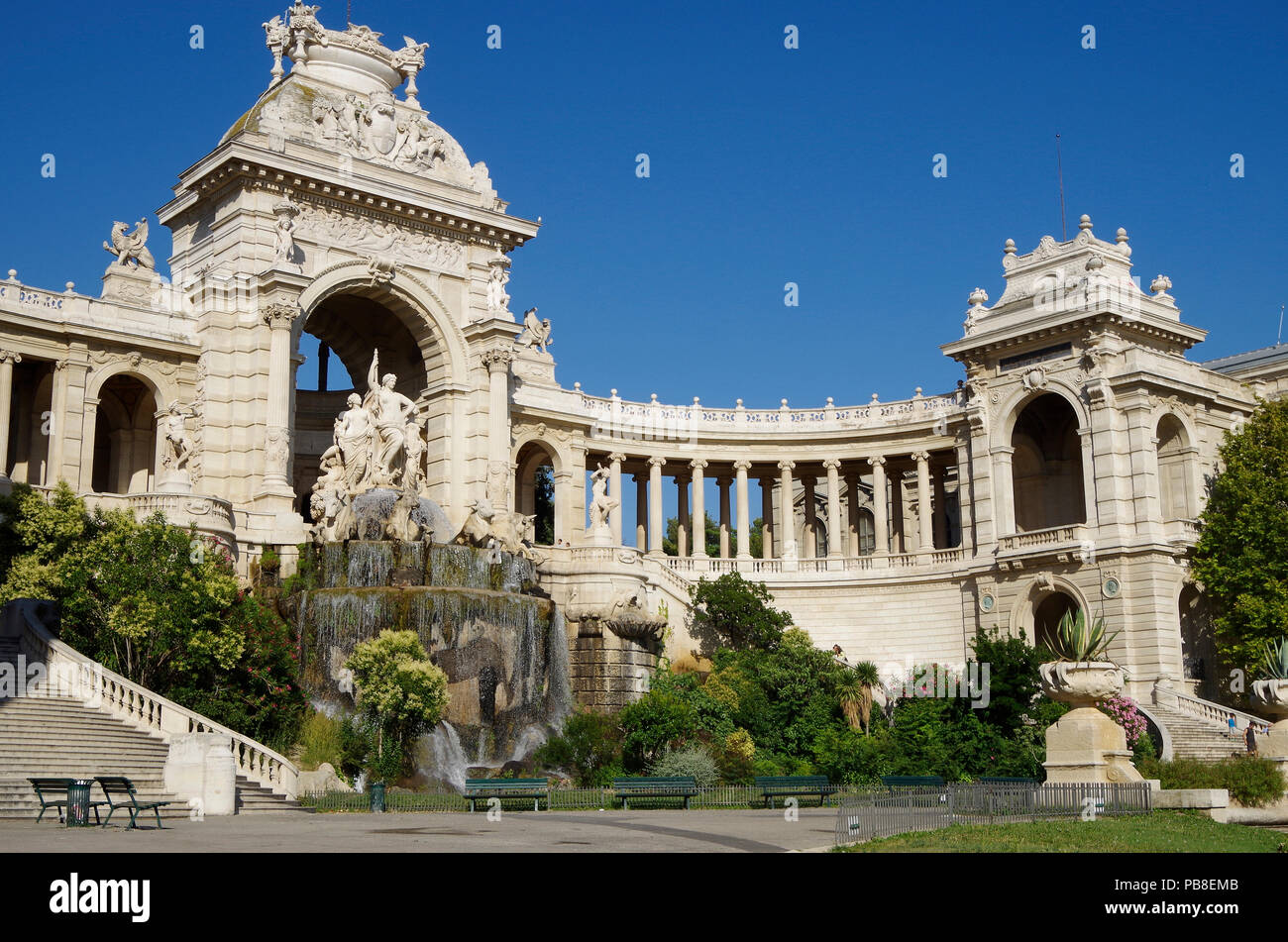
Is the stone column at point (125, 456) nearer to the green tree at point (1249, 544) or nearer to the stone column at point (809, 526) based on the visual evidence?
the stone column at point (809, 526)

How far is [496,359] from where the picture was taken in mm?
51875

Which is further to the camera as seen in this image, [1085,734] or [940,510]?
[940,510]

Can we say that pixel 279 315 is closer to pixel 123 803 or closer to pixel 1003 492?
pixel 123 803

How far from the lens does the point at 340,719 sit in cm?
3584

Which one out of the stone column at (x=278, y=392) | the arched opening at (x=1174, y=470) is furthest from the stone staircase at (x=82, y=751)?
the arched opening at (x=1174, y=470)

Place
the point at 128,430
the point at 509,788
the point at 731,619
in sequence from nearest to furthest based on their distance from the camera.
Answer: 1. the point at 509,788
2. the point at 128,430
3. the point at 731,619

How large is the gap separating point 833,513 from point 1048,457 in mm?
9337

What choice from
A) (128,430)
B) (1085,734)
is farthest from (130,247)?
(1085,734)

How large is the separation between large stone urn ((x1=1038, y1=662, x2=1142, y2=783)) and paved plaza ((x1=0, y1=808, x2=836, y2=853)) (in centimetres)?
447

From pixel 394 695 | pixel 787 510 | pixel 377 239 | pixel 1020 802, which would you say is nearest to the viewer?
pixel 1020 802

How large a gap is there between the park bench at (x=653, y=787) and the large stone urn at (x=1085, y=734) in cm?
791

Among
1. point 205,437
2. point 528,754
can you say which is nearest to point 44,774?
point 528,754
